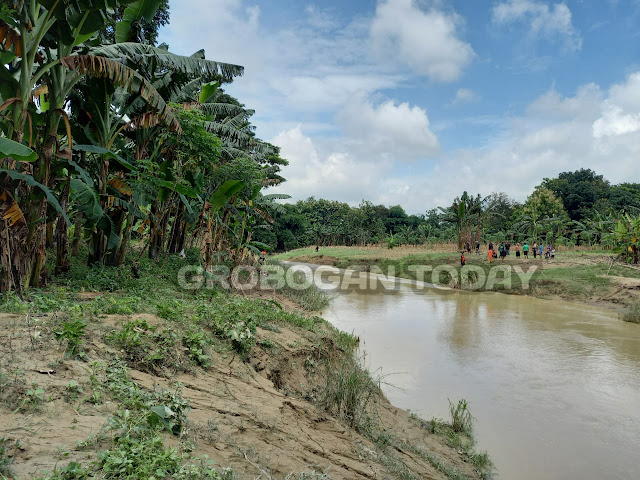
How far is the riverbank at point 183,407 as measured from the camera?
2.23m

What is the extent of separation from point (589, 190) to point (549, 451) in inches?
1775

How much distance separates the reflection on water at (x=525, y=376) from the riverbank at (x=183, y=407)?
93cm

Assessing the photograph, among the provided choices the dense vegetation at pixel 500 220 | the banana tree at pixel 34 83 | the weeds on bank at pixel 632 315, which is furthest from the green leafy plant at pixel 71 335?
the dense vegetation at pixel 500 220

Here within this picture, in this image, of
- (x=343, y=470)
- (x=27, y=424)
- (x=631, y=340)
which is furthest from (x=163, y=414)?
(x=631, y=340)

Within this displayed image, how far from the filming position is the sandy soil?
2.29 m

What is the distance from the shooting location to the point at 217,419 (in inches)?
122

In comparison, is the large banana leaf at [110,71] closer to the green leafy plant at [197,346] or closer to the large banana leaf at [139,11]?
the large banana leaf at [139,11]

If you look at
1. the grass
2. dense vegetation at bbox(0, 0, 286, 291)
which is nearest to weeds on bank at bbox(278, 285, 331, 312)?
dense vegetation at bbox(0, 0, 286, 291)

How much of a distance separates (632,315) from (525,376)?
8.42 meters

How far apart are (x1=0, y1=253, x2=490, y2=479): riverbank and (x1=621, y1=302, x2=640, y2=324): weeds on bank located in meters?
11.7

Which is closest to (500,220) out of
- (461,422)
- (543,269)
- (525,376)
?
(543,269)

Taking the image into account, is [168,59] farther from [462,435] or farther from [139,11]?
[462,435]

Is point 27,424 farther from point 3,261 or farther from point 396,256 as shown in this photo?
point 396,256

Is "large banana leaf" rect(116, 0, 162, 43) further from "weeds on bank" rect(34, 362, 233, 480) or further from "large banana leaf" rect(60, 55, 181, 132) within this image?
"weeds on bank" rect(34, 362, 233, 480)
